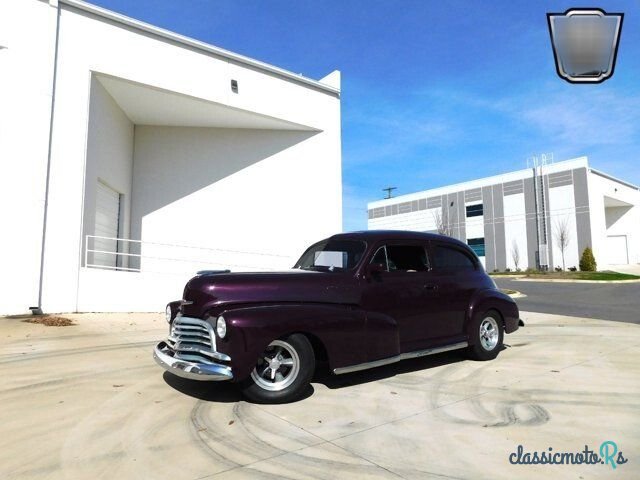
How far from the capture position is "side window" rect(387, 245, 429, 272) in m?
5.59

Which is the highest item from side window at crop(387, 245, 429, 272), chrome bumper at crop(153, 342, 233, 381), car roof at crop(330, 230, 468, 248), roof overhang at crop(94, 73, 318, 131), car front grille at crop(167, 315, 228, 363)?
roof overhang at crop(94, 73, 318, 131)

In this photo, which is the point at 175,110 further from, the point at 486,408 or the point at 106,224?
the point at 486,408

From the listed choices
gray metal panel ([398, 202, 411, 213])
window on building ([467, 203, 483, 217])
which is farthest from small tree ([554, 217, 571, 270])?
gray metal panel ([398, 202, 411, 213])

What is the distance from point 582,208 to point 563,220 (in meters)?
1.96

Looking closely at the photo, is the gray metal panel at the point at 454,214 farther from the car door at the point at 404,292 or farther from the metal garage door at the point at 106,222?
the car door at the point at 404,292

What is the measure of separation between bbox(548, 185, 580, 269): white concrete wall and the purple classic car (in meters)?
39.2

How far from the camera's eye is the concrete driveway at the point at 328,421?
3.09 m

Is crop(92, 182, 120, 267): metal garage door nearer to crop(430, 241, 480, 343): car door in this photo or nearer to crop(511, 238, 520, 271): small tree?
crop(430, 241, 480, 343): car door

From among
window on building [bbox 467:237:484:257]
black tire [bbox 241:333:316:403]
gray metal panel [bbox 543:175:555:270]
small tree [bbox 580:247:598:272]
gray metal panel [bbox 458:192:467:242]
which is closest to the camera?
black tire [bbox 241:333:316:403]

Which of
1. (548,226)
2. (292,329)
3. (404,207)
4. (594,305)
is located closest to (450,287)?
(292,329)

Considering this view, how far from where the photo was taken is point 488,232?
153 ft

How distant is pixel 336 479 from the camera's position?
2.89 m

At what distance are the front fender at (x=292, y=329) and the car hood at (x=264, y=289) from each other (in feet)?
0.35

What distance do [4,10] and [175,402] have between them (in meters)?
11.0
